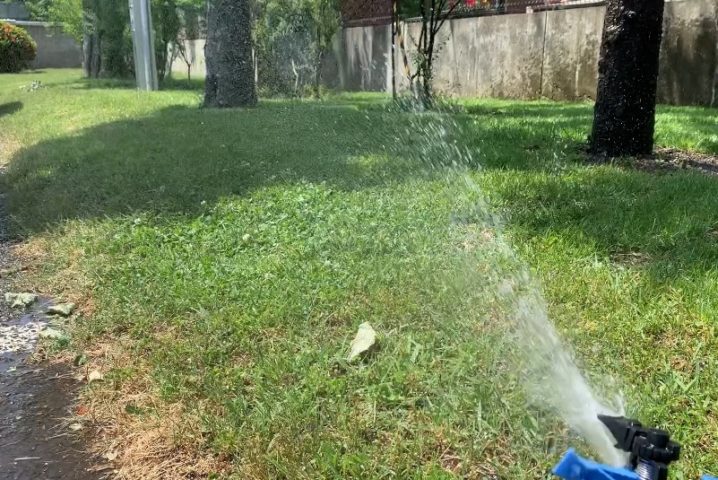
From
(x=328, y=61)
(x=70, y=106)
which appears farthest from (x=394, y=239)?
(x=328, y=61)

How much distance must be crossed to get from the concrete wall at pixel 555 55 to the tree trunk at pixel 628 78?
403 cm

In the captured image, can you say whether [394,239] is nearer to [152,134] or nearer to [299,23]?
[152,134]

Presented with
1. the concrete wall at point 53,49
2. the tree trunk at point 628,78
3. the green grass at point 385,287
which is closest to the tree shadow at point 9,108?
the green grass at point 385,287

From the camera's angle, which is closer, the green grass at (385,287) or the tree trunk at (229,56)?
the green grass at (385,287)

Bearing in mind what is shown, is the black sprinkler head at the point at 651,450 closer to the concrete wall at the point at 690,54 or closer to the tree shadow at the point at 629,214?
the tree shadow at the point at 629,214

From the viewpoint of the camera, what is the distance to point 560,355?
7.82 ft

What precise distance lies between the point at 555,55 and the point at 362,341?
865 cm

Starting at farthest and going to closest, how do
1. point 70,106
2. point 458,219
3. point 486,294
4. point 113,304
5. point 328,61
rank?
1. point 328,61
2. point 70,106
3. point 458,219
4. point 113,304
5. point 486,294

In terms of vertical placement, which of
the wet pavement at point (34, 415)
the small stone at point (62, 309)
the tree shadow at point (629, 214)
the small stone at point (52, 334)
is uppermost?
the tree shadow at point (629, 214)

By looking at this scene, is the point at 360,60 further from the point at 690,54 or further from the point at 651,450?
the point at 651,450

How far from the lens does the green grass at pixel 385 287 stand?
6.91ft

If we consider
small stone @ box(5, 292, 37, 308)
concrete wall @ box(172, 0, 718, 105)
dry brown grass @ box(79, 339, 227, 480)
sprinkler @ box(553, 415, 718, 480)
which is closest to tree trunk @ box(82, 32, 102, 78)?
concrete wall @ box(172, 0, 718, 105)

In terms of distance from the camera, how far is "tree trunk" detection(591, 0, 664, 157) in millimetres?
4688

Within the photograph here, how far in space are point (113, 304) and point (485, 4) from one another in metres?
10.2
